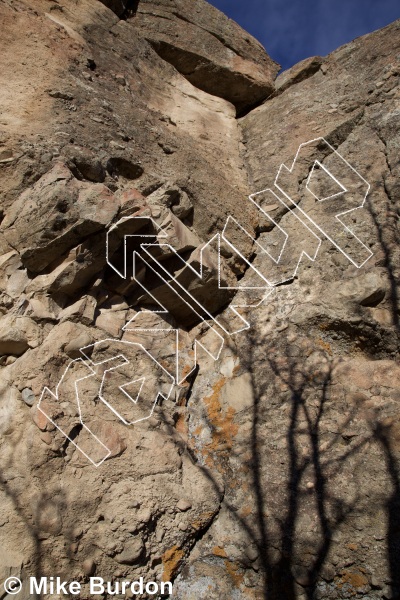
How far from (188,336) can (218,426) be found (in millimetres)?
844

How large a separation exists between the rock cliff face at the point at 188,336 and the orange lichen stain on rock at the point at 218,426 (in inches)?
0.5

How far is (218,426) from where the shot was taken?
128 inches

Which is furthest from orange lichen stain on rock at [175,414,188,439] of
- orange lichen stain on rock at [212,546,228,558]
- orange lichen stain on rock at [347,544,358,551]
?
orange lichen stain on rock at [347,544,358,551]

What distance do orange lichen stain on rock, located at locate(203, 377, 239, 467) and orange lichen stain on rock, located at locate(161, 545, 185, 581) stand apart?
586 millimetres

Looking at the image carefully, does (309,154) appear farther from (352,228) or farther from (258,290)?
(258,290)

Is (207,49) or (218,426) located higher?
(207,49)

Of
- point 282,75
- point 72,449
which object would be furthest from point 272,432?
point 282,75

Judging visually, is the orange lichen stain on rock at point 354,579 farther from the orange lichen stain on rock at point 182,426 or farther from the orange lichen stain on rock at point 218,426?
the orange lichen stain on rock at point 182,426

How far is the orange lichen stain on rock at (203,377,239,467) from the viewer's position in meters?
3.13
